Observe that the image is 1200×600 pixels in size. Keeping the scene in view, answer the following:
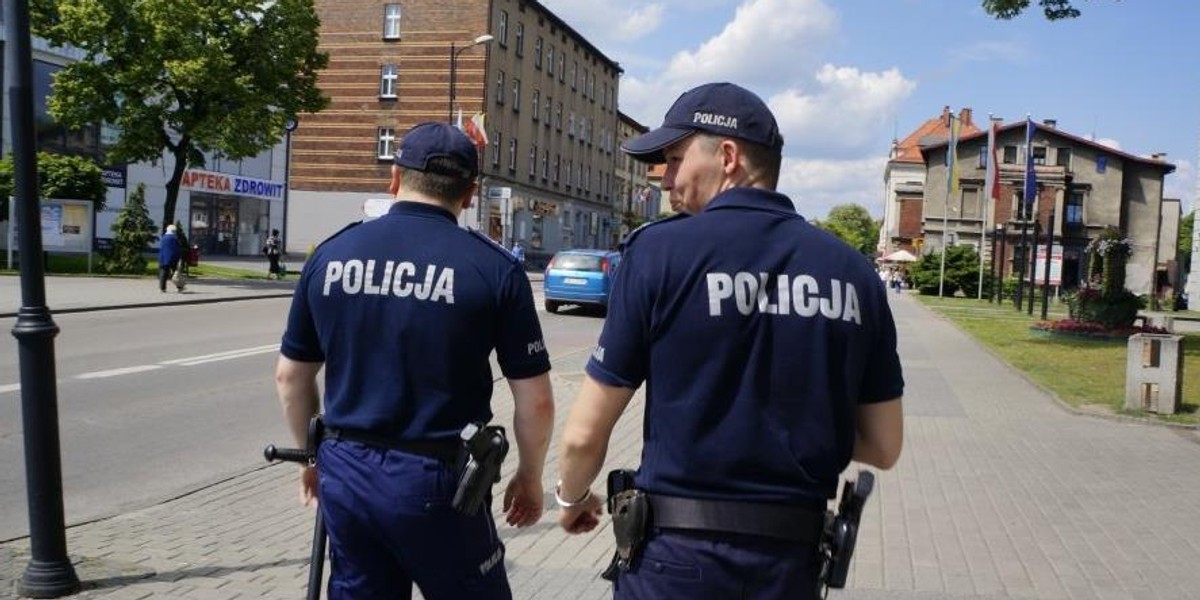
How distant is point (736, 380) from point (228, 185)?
48120 millimetres

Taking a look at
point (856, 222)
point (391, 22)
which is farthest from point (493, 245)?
point (856, 222)

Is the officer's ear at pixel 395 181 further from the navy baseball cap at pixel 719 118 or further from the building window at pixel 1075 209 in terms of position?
the building window at pixel 1075 209

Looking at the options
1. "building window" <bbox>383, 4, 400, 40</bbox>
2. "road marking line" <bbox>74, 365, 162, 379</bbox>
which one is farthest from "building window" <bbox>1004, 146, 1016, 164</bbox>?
"road marking line" <bbox>74, 365, 162, 379</bbox>

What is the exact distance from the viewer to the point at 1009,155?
2803 inches

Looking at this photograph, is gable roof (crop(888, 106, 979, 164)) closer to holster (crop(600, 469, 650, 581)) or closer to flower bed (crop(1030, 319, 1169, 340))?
flower bed (crop(1030, 319, 1169, 340))

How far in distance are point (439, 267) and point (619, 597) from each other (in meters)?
0.98

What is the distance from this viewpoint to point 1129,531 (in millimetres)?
6625

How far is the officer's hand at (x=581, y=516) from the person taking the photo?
2.71m

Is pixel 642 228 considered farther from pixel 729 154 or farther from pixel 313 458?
pixel 313 458

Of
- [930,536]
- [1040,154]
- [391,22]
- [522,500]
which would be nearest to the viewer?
[522,500]

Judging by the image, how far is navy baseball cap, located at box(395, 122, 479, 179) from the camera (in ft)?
10.0

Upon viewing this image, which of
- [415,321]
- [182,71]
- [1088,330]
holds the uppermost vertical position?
[182,71]

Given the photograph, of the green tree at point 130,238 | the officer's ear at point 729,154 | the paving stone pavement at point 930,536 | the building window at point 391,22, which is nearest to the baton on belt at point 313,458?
the officer's ear at point 729,154

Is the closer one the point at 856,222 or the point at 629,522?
the point at 629,522
